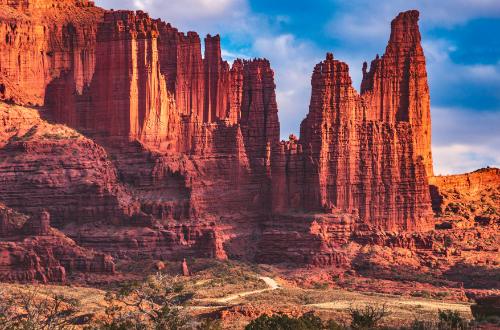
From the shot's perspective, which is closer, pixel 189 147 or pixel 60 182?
pixel 60 182

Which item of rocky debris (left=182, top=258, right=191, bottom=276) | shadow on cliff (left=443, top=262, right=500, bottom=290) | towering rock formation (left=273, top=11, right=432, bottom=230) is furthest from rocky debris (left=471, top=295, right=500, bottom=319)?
towering rock formation (left=273, top=11, right=432, bottom=230)

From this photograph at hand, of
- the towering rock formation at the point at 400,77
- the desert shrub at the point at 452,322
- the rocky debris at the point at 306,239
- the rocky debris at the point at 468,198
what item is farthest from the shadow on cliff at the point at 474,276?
the desert shrub at the point at 452,322

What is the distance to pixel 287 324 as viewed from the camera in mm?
80688

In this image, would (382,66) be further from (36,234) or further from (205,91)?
(36,234)

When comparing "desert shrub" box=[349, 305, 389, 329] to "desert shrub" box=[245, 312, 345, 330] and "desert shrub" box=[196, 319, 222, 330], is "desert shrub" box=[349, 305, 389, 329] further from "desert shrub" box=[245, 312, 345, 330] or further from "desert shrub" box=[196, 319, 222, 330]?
"desert shrub" box=[196, 319, 222, 330]

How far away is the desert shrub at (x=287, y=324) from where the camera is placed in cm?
7981

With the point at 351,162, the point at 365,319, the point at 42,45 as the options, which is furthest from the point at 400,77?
the point at 365,319

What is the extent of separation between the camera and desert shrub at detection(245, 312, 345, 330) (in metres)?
79.8

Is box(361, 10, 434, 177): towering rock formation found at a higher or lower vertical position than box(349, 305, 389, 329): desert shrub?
higher

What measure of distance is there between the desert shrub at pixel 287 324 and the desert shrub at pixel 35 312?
318 inches

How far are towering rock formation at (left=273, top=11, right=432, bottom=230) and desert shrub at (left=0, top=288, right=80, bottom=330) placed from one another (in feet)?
85.6

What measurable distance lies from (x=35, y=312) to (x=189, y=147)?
41.7 metres

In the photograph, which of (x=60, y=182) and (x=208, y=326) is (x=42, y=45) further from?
(x=208, y=326)

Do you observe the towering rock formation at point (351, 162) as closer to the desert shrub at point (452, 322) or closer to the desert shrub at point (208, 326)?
the desert shrub at point (452, 322)
